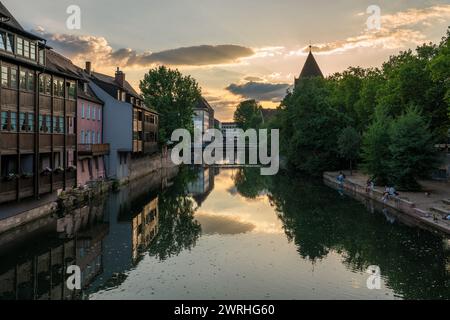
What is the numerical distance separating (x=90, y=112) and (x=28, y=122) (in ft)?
65.8

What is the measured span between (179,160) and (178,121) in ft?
58.8

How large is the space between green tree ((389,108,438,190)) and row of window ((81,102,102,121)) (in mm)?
29365

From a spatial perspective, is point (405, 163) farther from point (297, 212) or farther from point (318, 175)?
point (318, 175)

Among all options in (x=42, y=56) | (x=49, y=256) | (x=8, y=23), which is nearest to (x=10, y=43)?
(x=8, y=23)

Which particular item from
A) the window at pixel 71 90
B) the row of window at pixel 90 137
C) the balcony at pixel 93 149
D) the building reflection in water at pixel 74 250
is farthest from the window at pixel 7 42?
the row of window at pixel 90 137

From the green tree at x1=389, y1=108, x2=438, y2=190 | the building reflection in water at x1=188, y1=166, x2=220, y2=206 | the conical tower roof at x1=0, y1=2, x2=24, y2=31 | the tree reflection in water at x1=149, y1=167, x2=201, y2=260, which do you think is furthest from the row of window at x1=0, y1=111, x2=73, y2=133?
the green tree at x1=389, y1=108, x2=438, y2=190

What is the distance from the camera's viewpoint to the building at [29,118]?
1099 inches

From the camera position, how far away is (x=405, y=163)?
42.2 meters

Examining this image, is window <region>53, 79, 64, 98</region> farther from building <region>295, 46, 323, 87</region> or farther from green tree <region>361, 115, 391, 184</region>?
building <region>295, 46, 323, 87</region>

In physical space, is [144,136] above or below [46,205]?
above

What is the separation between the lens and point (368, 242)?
27562mm

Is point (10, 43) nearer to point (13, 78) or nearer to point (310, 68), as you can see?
point (13, 78)
